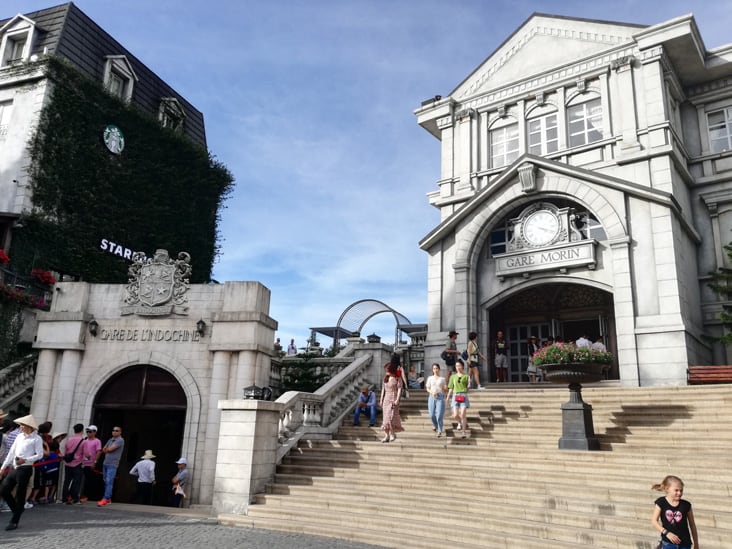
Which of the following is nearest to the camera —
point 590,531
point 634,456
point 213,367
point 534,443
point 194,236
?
point 590,531

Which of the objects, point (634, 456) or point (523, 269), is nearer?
point (634, 456)

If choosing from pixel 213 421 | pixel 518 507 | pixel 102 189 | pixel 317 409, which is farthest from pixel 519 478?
pixel 102 189

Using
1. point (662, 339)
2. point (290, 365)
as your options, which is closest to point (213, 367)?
point (290, 365)

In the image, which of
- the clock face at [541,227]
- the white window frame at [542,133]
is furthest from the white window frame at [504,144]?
the clock face at [541,227]

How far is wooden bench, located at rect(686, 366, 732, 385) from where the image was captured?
44.5 ft

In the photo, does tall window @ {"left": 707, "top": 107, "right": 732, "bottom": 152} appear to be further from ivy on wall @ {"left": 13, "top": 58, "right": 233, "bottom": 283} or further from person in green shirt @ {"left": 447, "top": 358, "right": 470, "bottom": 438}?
ivy on wall @ {"left": 13, "top": 58, "right": 233, "bottom": 283}

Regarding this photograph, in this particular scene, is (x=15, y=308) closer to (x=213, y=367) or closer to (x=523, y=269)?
(x=213, y=367)

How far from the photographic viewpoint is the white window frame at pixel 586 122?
19453 mm

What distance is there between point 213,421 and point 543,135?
1543cm

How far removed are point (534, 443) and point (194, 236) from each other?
22.6 m

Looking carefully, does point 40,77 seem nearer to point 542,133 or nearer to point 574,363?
point 542,133

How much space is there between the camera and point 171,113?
2998cm

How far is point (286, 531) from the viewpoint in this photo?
8.48m

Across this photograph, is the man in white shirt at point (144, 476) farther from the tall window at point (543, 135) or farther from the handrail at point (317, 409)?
the tall window at point (543, 135)
